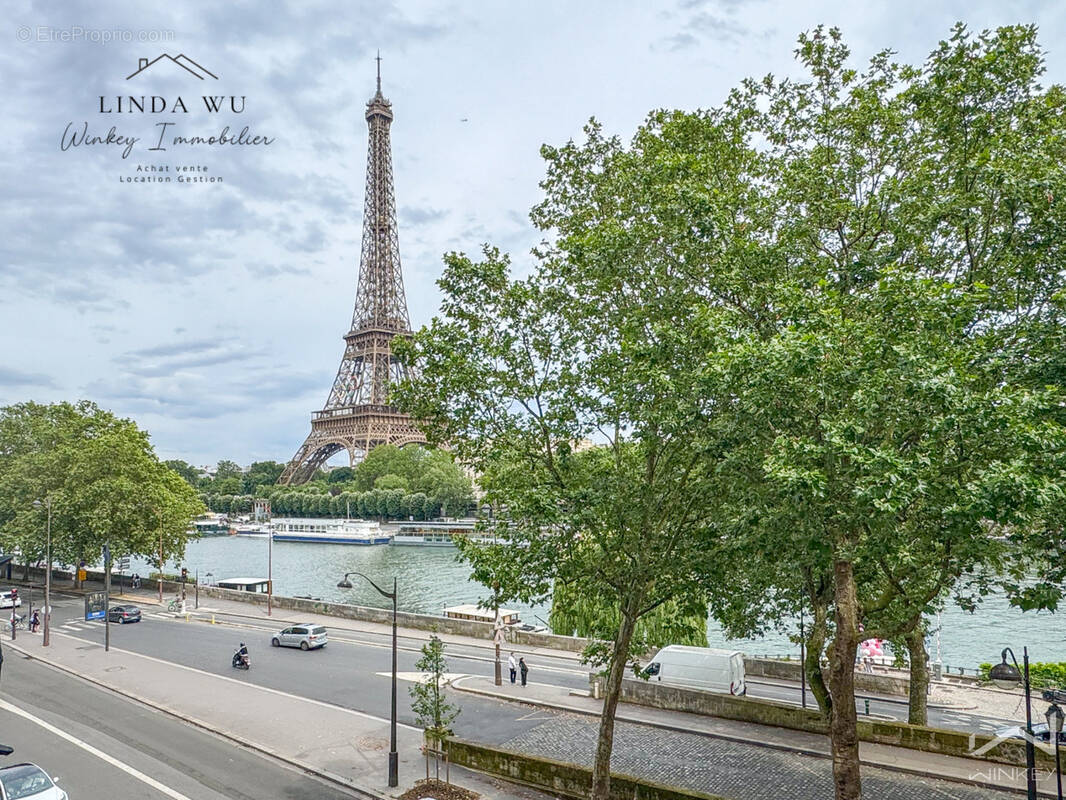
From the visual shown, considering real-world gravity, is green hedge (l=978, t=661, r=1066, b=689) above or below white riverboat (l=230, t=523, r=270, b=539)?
above

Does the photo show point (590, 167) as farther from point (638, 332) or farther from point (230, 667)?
point (230, 667)

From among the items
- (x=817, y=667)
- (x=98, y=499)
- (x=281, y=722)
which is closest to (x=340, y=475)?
(x=98, y=499)

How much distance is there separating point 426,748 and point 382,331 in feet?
327

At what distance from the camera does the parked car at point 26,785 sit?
1416 cm

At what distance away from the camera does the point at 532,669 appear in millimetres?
31016

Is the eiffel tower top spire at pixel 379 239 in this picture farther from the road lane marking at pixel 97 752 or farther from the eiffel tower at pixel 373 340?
the road lane marking at pixel 97 752

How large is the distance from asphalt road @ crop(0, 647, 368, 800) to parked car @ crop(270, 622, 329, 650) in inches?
395

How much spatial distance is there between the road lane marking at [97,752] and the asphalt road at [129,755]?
23 millimetres

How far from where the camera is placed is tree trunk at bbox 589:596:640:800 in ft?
51.7

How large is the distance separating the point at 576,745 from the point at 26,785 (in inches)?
516

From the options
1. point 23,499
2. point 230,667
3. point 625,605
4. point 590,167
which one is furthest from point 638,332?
point 23,499

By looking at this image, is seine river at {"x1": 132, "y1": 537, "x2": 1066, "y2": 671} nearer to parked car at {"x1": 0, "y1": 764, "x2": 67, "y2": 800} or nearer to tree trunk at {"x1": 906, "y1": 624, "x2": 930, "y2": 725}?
tree trunk at {"x1": 906, "y1": 624, "x2": 930, "y2": 725}

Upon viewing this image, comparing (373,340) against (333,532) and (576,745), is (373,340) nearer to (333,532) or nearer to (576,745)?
(333,532)

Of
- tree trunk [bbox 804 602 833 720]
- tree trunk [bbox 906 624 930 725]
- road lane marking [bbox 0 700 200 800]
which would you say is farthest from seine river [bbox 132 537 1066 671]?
road lane marking [bbox 0 700 200 800]
